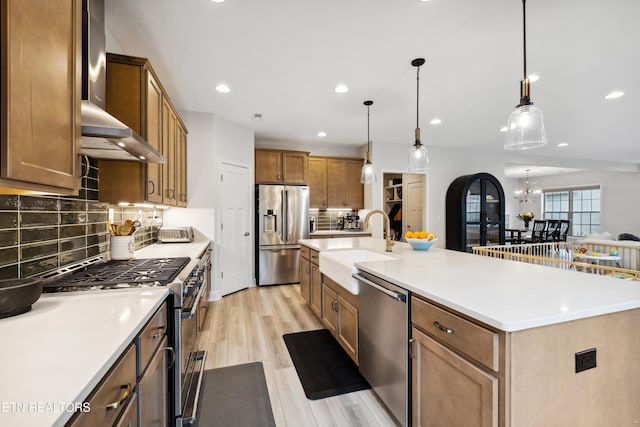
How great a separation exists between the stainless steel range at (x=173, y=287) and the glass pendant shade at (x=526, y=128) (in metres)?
2.08

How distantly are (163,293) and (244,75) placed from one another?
2.33 m

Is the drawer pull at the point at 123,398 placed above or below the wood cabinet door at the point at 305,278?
above

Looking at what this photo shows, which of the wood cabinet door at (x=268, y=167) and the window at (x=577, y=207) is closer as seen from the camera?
the wood cabinet door at (x=268, y=167)

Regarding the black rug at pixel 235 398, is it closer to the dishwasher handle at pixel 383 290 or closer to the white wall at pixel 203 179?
the dishwasher handle at pixel 383 290

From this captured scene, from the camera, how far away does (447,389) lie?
1.18m

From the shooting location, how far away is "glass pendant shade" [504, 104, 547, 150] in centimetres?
158

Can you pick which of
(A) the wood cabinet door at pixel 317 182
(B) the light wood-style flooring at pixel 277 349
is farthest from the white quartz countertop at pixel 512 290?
(A) the wood cabinet door at pixel 317 182

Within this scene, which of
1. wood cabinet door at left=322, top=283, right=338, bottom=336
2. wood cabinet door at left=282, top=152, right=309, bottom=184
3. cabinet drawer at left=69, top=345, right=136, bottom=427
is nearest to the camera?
cabinet drawer at left=69, top=345, right=136, bottom=427

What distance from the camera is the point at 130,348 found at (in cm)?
89

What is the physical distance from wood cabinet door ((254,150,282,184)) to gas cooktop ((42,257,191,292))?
2907 millimetres

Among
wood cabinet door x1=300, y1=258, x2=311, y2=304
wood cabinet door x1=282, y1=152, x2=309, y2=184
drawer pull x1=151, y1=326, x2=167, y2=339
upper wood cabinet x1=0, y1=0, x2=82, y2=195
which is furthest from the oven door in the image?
wood cabinet door x1=282, y1=152, x2=309, y2=184

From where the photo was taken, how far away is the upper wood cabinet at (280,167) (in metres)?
4.79

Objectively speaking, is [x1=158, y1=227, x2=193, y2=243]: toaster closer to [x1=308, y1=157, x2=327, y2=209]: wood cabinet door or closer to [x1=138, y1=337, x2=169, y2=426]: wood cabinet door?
[x1=138, y1=337, x2=169, y2=426]: wood cabinet door

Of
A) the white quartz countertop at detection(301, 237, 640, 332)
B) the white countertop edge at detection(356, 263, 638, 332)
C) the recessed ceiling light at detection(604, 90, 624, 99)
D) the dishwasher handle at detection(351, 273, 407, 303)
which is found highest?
the recessed ceiling light at detection(604, 90, 624, 99)
